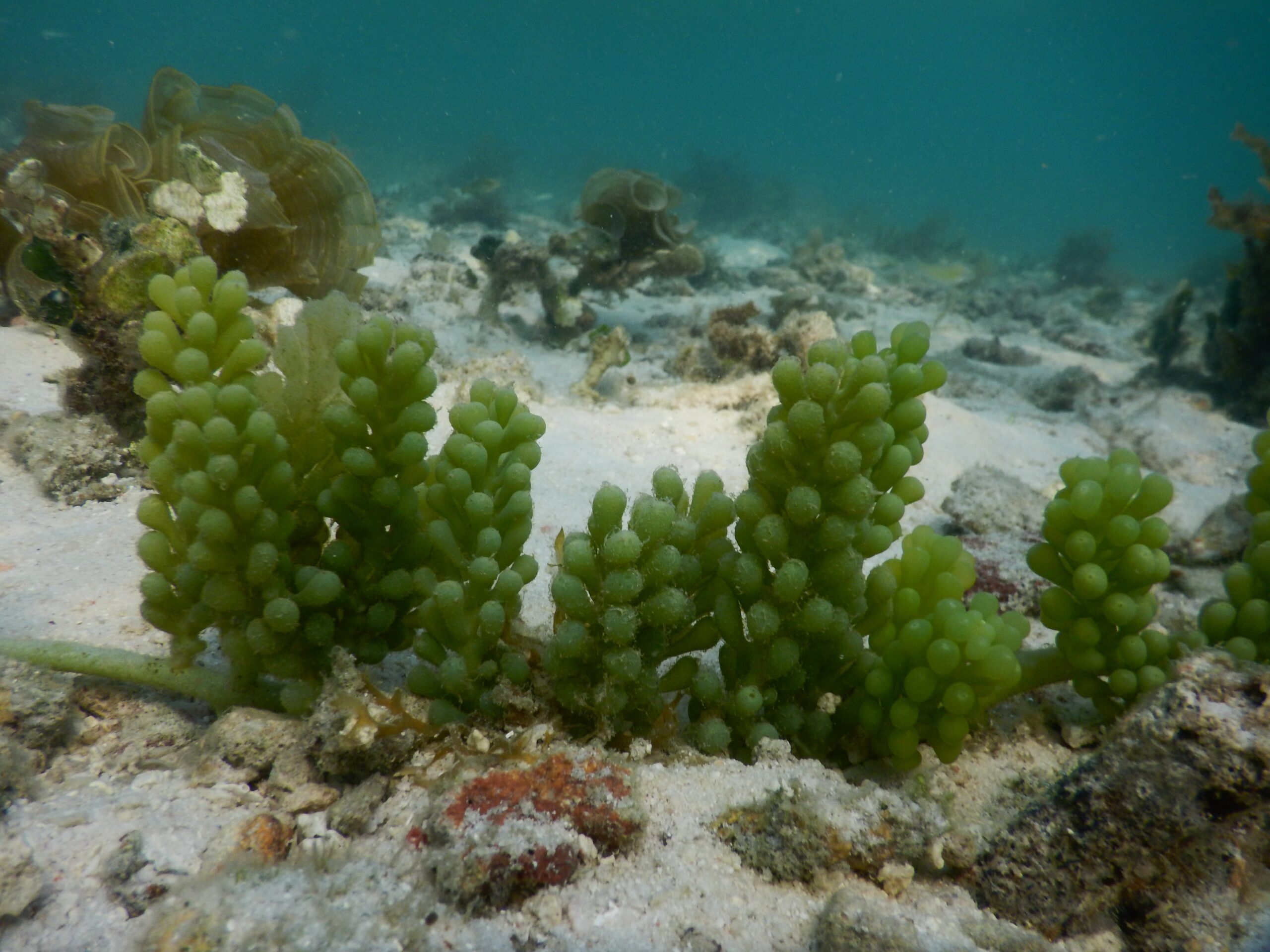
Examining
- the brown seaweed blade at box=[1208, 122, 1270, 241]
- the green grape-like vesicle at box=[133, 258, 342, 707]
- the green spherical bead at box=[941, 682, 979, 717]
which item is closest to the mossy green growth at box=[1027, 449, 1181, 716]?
the green spherical bead at box=[941, 682, 979, 717]

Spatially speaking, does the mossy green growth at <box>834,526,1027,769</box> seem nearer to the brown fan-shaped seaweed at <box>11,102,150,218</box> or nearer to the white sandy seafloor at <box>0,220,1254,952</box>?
the white sandy seafloor at <box>0,220,1254,952</box>

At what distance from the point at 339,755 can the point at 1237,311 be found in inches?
400

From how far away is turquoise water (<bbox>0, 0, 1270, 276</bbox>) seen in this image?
4028cm

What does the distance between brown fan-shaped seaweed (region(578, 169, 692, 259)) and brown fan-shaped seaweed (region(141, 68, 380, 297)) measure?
8.96ft

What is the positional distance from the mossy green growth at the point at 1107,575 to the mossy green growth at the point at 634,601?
99cm

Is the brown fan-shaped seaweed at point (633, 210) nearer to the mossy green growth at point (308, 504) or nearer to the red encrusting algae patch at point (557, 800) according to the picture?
the mossy green growth at point (308, 504)

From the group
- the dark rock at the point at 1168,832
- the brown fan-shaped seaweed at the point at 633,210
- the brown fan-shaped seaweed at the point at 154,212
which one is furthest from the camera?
the brown fan-shaped seaweed at the point at 633,210

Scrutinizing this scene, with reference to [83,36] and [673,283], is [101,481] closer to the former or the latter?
[673,283]

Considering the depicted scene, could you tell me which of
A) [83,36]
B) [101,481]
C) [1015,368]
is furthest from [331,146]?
[83,36]

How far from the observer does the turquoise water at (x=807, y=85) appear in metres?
40.3

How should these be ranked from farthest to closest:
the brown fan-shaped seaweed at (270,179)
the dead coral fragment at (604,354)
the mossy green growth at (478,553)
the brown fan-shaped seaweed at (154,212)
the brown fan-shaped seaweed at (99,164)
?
the dead coral fragment at (604,354)
the brown fan-shaped seaweed at (270,179)
the brown fan-shaped seaweed at (99,164)
the brown fan-shaped seaweed at (154,212)
the mossy green growth at (478,553)

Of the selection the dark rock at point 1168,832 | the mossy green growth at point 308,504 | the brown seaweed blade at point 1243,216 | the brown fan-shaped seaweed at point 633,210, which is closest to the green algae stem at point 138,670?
the mossy green growth at point 308,504

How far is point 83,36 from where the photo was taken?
58219 millimetres

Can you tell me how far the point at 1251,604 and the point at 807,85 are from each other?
4706 inches
